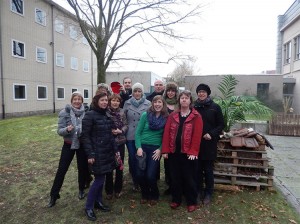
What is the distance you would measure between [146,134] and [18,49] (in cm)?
1753

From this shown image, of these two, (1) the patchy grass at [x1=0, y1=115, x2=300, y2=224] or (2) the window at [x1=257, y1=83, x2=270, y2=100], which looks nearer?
(1) the patchy grass at [x1=0, y1=115, x2=300, y2=224]

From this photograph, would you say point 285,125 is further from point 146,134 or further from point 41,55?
point 41,55

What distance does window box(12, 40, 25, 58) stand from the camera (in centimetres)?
1773

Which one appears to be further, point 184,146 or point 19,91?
point 19,91

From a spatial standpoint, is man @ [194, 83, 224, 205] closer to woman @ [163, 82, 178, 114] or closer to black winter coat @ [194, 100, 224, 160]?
→ black winter coat @ [194, 100, 224, 160]

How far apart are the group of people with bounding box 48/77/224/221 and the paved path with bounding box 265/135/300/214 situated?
1582 mm

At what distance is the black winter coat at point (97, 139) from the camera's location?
143 inches

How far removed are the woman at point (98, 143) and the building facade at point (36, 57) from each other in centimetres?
1559

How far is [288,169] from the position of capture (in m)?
6.27

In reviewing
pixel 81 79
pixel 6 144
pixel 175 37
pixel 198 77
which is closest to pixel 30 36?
pixel 81 79

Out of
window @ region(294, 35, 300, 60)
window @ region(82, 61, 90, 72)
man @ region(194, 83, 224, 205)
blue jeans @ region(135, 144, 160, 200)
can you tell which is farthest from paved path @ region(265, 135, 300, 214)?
window @ region(82, 61, 90, 72)

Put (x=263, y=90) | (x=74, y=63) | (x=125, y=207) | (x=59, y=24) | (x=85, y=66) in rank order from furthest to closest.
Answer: (x=85, y=66) → (x=74, y=63) → (x=263, y=90) → (x=59, y=24) → (x=125, y=207)

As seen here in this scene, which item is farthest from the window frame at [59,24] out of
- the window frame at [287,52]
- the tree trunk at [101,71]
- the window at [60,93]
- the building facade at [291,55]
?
the window frame at [287,52]

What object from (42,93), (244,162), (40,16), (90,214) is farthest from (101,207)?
(40,16)
